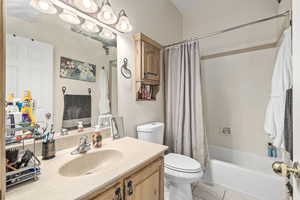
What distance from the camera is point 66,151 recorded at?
99cm

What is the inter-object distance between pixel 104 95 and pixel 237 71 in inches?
81.1

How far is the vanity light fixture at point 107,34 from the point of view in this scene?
4.27 ft

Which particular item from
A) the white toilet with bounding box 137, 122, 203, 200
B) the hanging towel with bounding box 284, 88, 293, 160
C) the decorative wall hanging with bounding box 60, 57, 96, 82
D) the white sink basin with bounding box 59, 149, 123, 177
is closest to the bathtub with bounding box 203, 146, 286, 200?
the white toilet with bounding box 137, 122, 203, 200

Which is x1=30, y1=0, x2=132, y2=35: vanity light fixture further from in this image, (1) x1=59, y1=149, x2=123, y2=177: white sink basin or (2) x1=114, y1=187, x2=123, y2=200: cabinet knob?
(2) x1=114, y1=187, x2=123, y2=200: cabinet knob

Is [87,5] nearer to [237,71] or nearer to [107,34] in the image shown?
[107,34]

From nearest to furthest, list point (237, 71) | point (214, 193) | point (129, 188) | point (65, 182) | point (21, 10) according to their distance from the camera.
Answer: point (65, 182), point (129, 188), point (21, 10), point (214, 193), point (237, 71)

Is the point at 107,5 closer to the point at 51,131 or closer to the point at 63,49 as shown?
the point at 63,49

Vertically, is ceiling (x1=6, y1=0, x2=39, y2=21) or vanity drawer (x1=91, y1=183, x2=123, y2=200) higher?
ceiling (x1=6, y1=0, x2=39, y2=21)

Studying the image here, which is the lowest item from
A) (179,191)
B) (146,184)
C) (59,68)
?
(179,191)

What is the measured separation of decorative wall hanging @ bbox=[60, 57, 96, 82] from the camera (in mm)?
1042

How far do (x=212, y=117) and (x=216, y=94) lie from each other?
0.41 meters

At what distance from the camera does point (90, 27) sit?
1.21 meters

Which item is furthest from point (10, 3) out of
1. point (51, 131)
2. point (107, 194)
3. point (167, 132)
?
point (167, 132)

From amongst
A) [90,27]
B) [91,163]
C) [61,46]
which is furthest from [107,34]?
[91,163]
